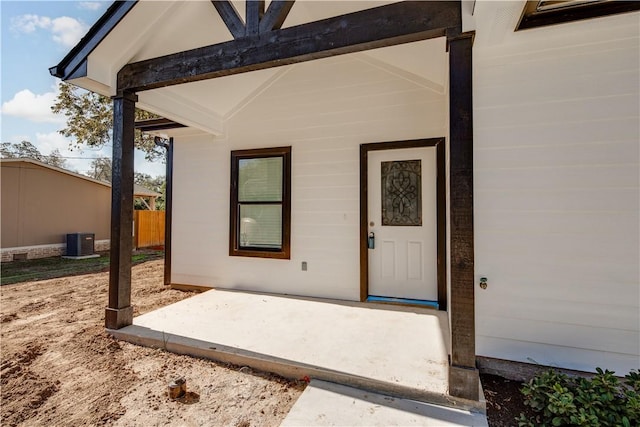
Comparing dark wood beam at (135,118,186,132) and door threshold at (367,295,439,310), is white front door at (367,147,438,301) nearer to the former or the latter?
door threshold at (367,295,439,310)

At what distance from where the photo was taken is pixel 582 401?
1.82 meters

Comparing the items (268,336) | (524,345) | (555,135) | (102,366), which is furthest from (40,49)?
(524,345)

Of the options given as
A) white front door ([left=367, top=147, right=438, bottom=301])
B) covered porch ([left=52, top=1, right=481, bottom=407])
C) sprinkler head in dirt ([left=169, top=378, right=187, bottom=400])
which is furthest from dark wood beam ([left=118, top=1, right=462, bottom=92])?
sprinkler head in dirt ([left=169, top=378, right=187, bottom=400])

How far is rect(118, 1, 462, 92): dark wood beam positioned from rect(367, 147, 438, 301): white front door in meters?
1.90

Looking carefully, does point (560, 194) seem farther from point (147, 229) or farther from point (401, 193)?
point (147, 229)

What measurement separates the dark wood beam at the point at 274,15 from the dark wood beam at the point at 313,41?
56 mm

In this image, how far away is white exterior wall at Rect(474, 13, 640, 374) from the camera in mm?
2189

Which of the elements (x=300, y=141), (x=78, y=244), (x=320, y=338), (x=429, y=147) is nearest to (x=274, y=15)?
(x=300, y=141)

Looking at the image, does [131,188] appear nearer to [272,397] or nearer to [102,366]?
[102,366]

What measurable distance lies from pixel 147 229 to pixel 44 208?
3.27 m

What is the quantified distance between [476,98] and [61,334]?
15.6 ft

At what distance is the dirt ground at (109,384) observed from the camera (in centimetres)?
198

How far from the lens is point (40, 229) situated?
30.6ft

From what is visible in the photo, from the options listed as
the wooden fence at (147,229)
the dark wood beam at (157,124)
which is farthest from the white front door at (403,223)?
the wooden fence at (147,229)
